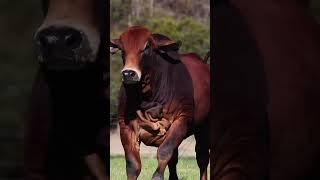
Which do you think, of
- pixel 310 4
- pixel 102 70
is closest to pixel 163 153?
pixel 102 70

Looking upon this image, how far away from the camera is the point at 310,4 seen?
2.82 m

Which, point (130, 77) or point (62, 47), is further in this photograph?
point (130, 77)

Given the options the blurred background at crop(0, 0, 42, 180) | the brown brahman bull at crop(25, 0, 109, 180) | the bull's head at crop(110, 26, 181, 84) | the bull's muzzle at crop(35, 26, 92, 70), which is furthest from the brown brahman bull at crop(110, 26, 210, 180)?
the blurred background at crop(0, 0, 42, 180)

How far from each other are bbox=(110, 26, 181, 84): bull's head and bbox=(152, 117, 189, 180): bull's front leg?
0.78 ft

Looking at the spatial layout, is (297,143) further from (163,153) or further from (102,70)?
(102,70)

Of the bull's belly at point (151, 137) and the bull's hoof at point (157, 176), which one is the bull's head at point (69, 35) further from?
the bull's hoof at point (157, 176)

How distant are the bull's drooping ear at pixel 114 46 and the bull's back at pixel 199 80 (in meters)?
0.27

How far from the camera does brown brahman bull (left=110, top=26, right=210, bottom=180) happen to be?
2.73m

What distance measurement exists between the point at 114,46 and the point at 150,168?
1.65 feet

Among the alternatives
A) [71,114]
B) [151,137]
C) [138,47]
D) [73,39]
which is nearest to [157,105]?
[151,137]

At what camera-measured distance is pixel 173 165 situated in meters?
2.79

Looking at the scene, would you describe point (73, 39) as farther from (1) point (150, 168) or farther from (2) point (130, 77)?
(1) point (150, 168)

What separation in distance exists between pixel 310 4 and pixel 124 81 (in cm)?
82

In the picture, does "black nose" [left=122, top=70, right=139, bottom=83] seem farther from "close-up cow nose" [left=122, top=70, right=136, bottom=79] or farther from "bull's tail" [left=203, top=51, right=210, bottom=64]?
"bull's tail" [left=203, top=51, right=210, bottom=64]
